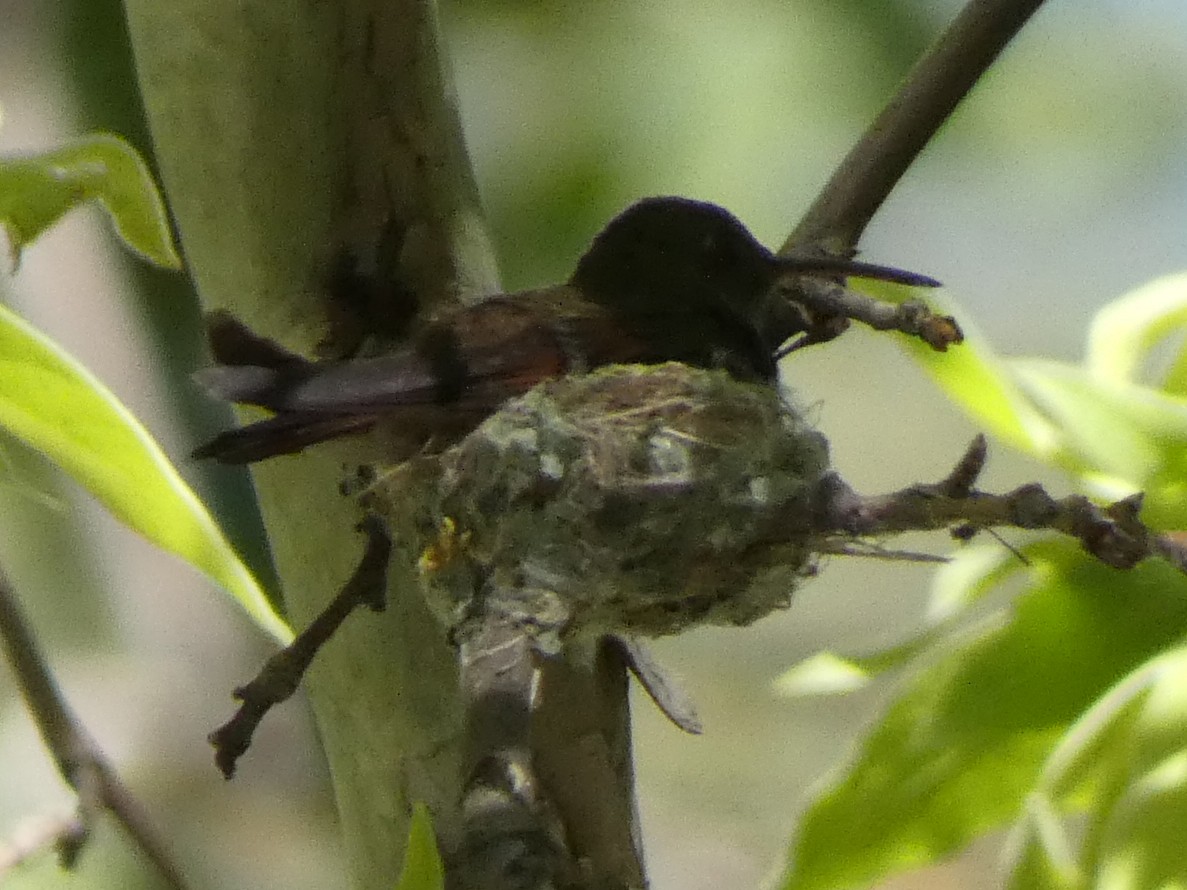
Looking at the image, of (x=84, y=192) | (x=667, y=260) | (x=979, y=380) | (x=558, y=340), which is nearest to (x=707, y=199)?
(x=667, y=260)

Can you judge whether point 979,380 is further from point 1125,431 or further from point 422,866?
point 422,866

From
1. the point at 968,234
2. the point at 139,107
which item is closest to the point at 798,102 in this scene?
the point at 968,234

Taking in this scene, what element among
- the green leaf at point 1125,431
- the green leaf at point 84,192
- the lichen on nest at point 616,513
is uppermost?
the green leaf at point 84,192

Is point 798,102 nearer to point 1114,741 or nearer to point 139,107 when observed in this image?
point 139,107

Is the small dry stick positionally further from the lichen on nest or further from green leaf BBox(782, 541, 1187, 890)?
green leaf BBox(782, 541, 1187, 890)

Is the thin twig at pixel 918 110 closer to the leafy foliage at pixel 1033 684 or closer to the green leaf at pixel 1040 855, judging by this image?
the leafy foliage at pixel 1033 684

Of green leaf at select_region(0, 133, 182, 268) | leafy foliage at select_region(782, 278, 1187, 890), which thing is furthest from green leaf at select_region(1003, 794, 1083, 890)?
green leaf at select_region(0, 133, 182, 268)

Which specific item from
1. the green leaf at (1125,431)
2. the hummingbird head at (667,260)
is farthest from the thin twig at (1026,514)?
the hummingbird head at (667,260)
